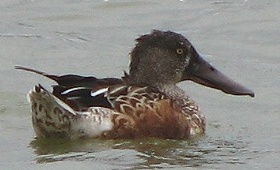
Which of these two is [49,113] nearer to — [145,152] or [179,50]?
[145,152]

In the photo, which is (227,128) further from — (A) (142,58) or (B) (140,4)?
(B) (140,4)

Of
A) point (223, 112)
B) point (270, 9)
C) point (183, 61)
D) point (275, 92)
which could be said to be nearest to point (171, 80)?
point (183, 61)

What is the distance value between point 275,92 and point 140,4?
185 inches

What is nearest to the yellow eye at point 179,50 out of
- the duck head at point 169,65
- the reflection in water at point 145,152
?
the duck head at point 169,65

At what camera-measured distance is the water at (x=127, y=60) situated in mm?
9633

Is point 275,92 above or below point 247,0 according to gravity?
below

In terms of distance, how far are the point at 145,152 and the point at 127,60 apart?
4.08m

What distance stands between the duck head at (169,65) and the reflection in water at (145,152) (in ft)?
2.39

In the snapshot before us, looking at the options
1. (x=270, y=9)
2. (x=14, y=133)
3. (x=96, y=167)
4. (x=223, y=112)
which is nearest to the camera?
(x=96, y=167)

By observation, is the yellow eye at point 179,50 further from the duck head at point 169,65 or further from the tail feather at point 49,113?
the tail feather at point 49,113

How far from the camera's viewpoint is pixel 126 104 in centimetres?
996

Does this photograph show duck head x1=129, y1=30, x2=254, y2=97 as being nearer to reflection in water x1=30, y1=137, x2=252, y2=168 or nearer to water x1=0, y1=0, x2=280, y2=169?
water x1=0, y1=0, x2=280, y2=169

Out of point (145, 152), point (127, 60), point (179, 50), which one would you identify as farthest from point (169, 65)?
point (127, 60)

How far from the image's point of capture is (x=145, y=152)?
386 inches
